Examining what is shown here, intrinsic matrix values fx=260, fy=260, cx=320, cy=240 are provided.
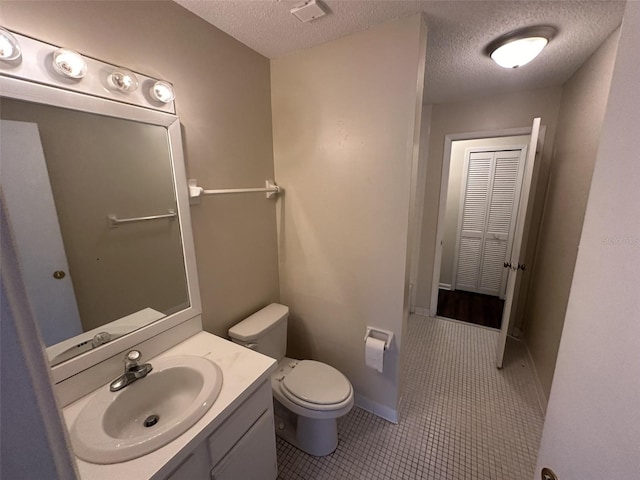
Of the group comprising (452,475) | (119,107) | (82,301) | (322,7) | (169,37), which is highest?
(322,7)

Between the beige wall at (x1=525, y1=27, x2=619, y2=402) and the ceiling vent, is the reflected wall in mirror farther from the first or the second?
the beige wall at (x1=525, y1=27, x2=619, y2=402)

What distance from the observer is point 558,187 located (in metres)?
2.05

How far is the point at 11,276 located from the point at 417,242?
10.3 feet

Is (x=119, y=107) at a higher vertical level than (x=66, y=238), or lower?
higher

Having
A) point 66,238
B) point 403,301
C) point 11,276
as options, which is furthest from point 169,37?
point 403,301

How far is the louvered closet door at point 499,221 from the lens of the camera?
3.28 m

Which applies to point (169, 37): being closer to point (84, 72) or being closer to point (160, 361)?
point (84, 72)

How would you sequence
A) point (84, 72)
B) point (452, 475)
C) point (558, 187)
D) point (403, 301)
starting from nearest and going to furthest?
1. point (84, 72)
2. point (452, 475)
3. point (403, 301)
4. point (558, 187)

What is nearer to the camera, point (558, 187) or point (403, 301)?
point (403, 301)

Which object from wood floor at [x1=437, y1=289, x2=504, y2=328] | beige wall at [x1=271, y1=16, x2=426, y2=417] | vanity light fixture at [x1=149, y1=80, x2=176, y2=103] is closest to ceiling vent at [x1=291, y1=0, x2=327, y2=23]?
beige wall at [x1=271, y1=16, x2=426, y2=417]

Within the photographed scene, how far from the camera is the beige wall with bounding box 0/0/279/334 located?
95 cm

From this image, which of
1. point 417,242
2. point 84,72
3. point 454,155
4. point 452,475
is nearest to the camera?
point 84,72

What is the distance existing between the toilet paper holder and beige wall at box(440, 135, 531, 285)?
232cm

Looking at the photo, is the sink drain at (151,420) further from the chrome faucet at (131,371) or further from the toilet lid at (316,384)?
the toilet lid at (316,384)
